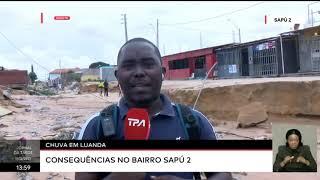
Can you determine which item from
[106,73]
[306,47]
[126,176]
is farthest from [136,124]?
[306,47]

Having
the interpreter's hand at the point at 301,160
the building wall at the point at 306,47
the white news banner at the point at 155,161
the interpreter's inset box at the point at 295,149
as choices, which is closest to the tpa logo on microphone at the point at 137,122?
the white news banner at the point at 155,161

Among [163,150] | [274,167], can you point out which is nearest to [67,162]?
[163,150]

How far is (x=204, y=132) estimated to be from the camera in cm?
166

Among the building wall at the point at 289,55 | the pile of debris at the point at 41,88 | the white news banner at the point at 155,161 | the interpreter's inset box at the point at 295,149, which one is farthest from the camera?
the building wall at the point at 289,55

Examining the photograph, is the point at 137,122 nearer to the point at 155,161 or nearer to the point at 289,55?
the point at 155,161

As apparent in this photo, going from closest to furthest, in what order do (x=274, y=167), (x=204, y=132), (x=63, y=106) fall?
(x=204, y=132)
(x=274, y=167)
(x=63, y=106)

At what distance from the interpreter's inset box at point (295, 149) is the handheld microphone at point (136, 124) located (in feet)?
1.93

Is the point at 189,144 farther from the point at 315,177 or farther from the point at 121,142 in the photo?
the point at 315,177

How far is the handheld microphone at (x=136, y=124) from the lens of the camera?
5.24 ft

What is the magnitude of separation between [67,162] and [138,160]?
27 centimetres

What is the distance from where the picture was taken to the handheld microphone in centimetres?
160

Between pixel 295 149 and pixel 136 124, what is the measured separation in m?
0.73

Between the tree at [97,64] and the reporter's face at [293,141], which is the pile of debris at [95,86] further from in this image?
the reporter's face at [293,141]

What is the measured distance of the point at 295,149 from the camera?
194 centimetres
